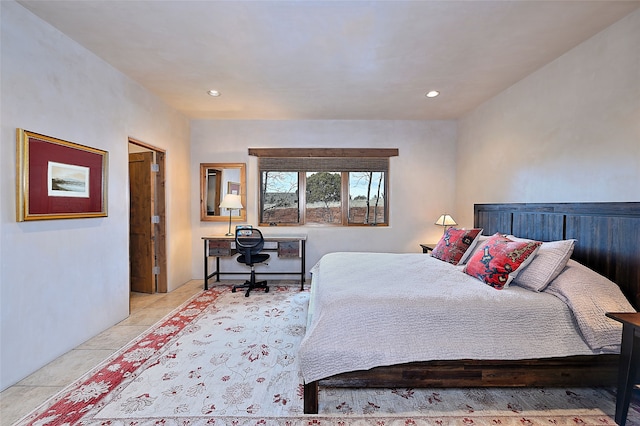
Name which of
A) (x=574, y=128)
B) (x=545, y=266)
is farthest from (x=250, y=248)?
(x=574, y=128)

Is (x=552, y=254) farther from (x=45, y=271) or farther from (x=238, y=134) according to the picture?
(x=238, y=134)

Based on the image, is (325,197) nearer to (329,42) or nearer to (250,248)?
(250,248)

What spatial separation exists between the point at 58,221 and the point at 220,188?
243 centimetres

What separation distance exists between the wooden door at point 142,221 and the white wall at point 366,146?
78 cm

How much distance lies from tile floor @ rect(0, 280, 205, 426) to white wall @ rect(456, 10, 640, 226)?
4196 millimetres

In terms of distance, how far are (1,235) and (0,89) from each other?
3.19ft

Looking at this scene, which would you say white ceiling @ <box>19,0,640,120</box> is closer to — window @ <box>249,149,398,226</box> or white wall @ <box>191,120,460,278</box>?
white wall @ <box>191,120,460,278</box>

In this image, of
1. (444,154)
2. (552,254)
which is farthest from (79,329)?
(444,154)

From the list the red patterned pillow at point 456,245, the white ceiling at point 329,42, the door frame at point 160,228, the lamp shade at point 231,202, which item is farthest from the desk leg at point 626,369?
the door frame at point 160,228

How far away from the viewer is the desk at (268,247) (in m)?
4.02

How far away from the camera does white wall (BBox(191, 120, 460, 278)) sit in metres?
4.50

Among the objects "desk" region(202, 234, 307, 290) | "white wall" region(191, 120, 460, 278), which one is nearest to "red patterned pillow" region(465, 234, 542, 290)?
"white wall" region(191, 120, 460, 278)

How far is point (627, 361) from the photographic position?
1557 mm

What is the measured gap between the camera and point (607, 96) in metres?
2.09
